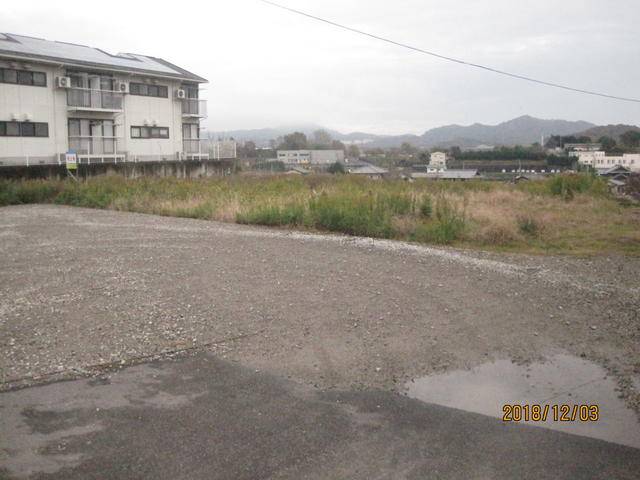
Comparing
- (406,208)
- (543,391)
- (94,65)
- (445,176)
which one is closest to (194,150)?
(94,65)

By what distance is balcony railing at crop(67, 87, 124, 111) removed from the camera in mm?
29141

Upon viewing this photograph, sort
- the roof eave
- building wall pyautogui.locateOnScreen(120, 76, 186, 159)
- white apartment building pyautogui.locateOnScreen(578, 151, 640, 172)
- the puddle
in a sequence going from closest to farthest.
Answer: the puddle < the roof eave < building wall pyautogui.locateOnScreen(120, 76, 186, 159) < white apartment building pyautogui.locateOnScreen(578, 151, 640, 172)

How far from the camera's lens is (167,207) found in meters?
15.9

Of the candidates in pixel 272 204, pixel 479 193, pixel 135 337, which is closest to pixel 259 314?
pixel 135 337

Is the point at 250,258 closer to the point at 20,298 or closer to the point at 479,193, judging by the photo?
Result: the point at 20,298

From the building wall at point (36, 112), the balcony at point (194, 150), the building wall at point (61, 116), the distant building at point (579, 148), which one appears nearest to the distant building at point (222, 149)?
the balcony at point (194, 150)

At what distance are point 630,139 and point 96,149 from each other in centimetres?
3987

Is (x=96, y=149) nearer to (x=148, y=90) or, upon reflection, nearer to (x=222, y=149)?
(x=148, y=90)

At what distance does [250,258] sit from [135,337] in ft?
11.4

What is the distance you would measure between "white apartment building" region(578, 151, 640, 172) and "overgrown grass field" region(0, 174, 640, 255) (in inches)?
819

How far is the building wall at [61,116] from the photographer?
2645 cm

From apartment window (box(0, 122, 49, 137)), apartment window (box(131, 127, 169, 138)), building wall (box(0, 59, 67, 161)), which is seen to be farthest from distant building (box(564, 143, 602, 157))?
apartment window (box(0, 122, 49, 137))

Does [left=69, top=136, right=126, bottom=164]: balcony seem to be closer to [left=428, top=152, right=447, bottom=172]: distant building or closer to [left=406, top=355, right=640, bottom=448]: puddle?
[left=428, top=152, right=447, bottom=172]: distant building
